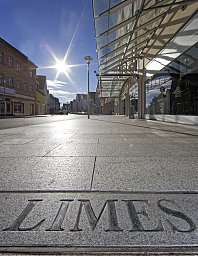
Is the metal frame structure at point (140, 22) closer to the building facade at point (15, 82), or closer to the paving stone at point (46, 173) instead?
the paving stone at point (46, 173)

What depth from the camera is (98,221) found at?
7.98ft

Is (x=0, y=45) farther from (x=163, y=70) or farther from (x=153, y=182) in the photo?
(x=153, y=182)

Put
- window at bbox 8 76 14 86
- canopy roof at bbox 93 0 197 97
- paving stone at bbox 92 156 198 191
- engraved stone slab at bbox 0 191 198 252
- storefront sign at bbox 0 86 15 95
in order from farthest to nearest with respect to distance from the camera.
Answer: window at bbox 8 76 14 86, storefront sign at bbox 0 86 15 95, canopy roof at bbox 93 0 197 97, paving stone at bbox 92 156 198 191, engraved stone slab at bbox 0 191 198 252

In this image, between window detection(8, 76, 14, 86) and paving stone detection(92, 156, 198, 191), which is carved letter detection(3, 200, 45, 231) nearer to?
paving stone detection(92, 156, 198, 191)

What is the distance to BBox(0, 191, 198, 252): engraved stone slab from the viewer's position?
6.81 ft

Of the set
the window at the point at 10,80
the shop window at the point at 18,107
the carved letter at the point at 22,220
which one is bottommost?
the carved letter at the point at 22,220

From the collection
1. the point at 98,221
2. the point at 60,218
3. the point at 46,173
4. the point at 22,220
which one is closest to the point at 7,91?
the point at 46,173

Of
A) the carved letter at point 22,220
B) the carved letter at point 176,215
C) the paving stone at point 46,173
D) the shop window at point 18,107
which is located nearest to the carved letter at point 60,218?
the carved letter at point 22,220

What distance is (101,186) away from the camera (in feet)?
11.1

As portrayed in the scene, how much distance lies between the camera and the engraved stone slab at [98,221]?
2.08 meters

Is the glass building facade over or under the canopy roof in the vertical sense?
under

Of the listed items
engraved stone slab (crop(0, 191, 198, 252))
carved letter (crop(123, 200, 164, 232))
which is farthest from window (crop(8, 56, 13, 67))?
carved letter (crop(123, 200, 164, 232))

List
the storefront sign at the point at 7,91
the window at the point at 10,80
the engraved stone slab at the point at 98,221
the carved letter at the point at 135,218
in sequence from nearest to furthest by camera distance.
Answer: the engraved stone slab at the point at 98,221 < the carved letter at the point at 135,218 < the storefront sign at the point at 7,91 < the window at the point at 10,80

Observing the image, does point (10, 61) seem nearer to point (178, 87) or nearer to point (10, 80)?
point (10, 80)
